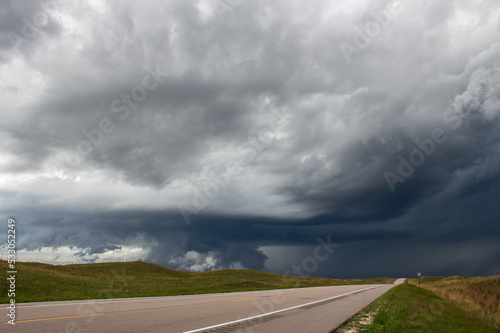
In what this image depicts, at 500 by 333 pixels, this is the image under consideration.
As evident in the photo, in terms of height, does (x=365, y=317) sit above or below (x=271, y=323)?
below

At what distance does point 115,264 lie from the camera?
11875 centimetres

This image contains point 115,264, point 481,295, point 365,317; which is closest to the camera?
point 365,317

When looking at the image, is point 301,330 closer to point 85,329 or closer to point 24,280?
point 85,329

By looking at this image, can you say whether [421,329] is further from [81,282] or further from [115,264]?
[115,264]

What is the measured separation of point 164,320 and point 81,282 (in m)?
52.4

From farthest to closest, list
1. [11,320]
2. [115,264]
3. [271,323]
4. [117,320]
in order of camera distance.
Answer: [115,264] → [271,323] → [117,320] → [11,320]

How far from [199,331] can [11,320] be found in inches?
245

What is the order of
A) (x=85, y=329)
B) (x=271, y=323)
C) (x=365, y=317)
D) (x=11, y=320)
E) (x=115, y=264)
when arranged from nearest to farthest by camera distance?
(x=85, y=329)
(x=11, y=320)
(x=271, y=323)
(x=365, y=317)
(x=115, y=264)

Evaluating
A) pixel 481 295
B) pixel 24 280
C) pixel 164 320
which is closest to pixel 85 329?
pixel 164 320

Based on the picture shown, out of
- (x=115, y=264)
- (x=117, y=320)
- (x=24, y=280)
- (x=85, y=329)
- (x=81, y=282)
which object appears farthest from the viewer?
(x=115, y=264)

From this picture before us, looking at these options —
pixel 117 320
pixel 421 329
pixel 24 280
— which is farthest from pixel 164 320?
pixel 24 280

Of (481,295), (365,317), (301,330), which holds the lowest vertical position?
(481,295)

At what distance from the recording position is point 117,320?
35.3 ft

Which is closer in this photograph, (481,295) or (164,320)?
(164,320)
